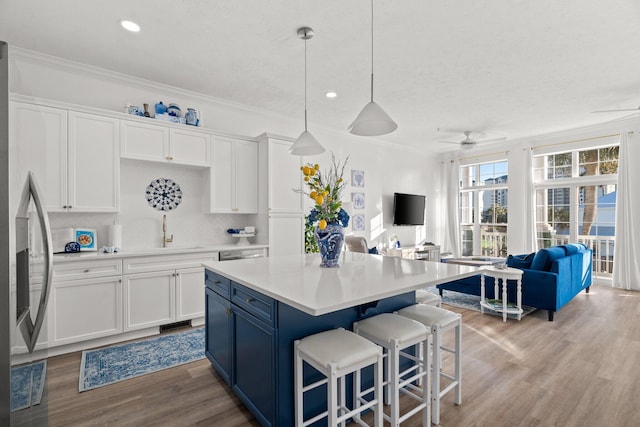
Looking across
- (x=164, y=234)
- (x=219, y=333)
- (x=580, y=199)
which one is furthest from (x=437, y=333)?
(x=580, y=199)

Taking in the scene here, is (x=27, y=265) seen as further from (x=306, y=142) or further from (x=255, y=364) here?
(x=306, y=142)

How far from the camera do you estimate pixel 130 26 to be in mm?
2596

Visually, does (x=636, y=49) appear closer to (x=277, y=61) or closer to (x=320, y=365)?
(x=277, y=61)

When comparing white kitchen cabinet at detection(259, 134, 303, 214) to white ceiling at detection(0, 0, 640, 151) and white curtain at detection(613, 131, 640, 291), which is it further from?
white curtain at detection(613, 131, 640, 291)

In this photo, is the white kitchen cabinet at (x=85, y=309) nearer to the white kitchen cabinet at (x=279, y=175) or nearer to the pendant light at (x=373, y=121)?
the white kitchen cabinet at (x=279, y=175)

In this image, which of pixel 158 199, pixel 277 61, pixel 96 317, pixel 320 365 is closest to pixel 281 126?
pixel 277 61

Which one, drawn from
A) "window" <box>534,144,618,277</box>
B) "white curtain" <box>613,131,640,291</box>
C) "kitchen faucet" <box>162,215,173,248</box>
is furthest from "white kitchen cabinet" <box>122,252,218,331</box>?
"white curtain" <box>613,131,640,291</box>

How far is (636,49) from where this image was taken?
2.97 meters

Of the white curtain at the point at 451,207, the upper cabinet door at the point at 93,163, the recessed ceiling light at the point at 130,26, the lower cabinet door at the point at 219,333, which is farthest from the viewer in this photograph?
the white curtain at the point at 451,207

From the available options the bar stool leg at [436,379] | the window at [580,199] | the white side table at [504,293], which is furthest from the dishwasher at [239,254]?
the window at [580,199]

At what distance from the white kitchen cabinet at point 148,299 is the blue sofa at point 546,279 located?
376 cm

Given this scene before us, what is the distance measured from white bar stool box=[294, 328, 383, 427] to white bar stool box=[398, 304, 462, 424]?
0.47 meters

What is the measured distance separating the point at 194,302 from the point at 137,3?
2793mm

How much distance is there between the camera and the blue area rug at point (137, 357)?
243 cm
